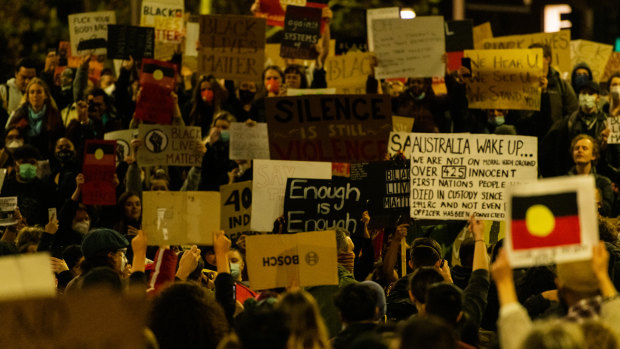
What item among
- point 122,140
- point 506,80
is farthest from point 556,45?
point 122,140

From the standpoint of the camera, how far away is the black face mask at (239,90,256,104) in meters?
13.5

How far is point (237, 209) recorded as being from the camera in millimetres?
10078

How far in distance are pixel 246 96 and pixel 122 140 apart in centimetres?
163

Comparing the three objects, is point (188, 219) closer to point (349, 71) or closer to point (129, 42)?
point (349, 71)

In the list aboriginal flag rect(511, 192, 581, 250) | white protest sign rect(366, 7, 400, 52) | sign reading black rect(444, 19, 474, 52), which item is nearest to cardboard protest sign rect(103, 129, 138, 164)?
white protest sign rect(366, 7, 400, 52)

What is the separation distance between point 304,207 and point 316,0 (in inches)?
291

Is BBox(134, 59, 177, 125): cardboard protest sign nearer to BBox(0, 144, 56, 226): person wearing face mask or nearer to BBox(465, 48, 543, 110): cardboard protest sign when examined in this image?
BBox(0, 144, 56, 226): person wearing face mask

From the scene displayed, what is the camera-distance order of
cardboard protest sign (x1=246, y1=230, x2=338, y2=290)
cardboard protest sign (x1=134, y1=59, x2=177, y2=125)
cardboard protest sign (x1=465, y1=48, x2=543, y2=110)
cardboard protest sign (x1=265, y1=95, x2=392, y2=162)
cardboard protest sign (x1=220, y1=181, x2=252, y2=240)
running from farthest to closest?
cardboard protest sign (x1=134, y1=59, x2=177, y2=125) < cardboard protest sign (x1=465, y1=48, x2=543, y2=110) < cardboard protest sign (x1=220, y1=181, x2=252, y2=240) < cardboard protest sign (x1=265, y1=95, x2=392, y2=162) < cardboard protest sign (x1=246, y1=230, x2=338, y2=290)

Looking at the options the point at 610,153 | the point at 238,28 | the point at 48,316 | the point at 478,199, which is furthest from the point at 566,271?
the point at 238,28

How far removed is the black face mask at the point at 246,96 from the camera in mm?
13508

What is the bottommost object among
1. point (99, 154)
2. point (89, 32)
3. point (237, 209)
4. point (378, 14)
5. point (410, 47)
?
point (237, 209)

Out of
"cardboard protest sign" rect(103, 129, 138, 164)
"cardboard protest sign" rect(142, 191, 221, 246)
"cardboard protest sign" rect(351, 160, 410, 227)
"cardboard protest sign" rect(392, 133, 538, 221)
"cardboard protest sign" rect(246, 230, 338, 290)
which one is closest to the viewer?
"cardboard protest sign" rect(246, 230, 338, 290)

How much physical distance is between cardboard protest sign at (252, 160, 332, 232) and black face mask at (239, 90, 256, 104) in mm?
3291

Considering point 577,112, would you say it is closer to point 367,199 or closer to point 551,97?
point 551,97
